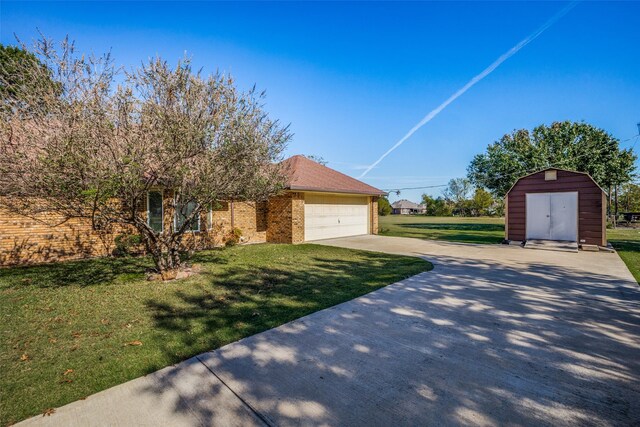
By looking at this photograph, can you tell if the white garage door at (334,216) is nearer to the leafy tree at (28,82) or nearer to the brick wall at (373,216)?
the brick wall at (373,216)

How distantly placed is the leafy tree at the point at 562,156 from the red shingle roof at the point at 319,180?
45.6 feet

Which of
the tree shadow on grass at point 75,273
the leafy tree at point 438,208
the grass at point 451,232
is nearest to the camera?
the tree shadow on grass at point 75,273

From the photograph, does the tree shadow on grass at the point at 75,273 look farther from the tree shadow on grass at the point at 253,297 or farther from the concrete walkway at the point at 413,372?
the concrete walkway at the point at 413,372

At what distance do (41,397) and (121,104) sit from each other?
14.2 ft

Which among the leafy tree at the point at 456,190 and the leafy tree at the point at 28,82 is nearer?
the leafy tree at the point at 28,82

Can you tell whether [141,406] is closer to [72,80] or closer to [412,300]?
[412,300]

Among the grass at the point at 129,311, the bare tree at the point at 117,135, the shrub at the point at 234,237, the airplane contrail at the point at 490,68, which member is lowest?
the grass at the point at 129,311

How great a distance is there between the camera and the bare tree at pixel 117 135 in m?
4.45

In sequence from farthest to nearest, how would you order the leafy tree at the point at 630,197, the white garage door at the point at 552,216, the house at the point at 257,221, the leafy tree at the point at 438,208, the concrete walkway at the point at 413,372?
the leafy tree at the point at 438,208 < the leafy tree at the point at 630,197 < the white garage door at the point at 552,216 < the house at the point at 257,221 < the concrete walkway at the point at 413,372

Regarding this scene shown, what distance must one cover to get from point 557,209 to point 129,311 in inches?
583

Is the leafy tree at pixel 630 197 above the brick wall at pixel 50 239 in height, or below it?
above

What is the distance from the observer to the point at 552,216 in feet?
39.2

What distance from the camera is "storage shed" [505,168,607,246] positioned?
434 inches

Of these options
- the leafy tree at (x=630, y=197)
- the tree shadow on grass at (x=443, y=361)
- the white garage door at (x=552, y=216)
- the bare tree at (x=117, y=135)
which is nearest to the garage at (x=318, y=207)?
the bare tree at (x=117, y=135)
